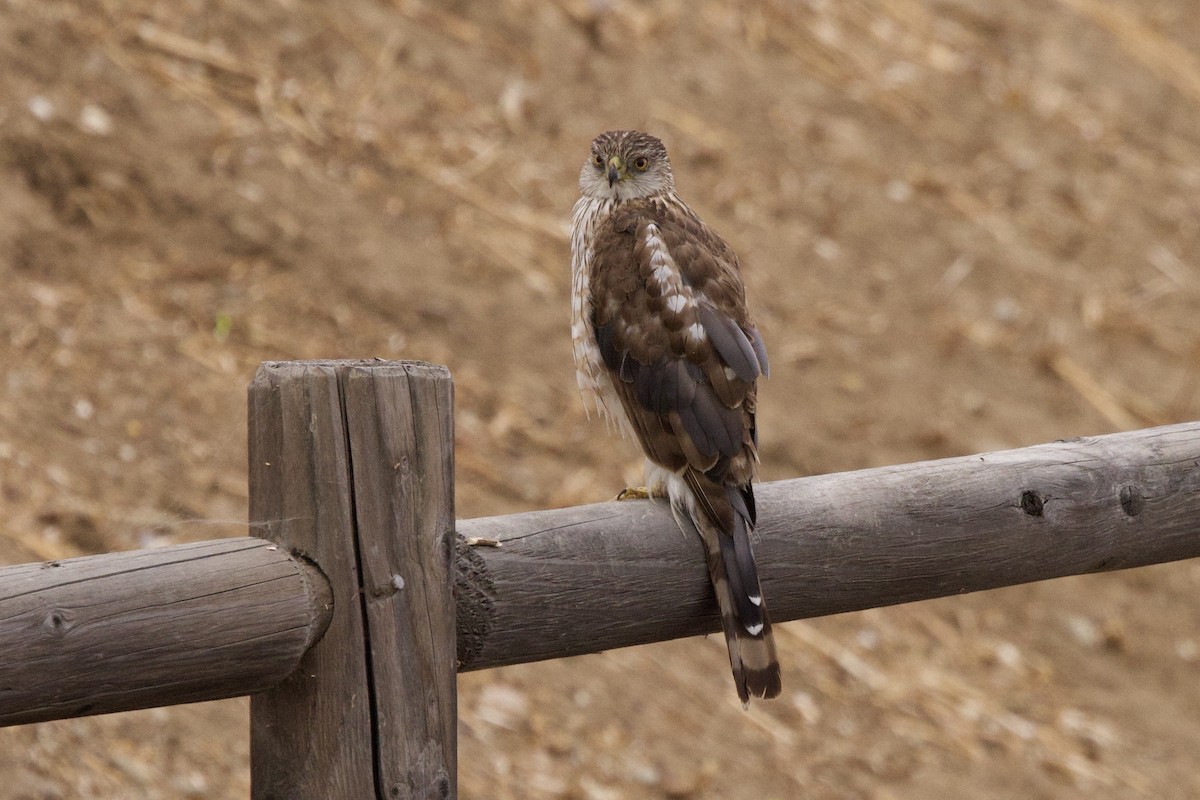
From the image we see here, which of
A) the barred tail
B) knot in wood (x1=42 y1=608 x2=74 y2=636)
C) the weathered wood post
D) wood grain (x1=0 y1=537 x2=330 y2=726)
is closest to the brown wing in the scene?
the barred tail

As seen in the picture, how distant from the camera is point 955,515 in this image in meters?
2.59

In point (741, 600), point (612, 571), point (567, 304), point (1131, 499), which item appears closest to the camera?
point (612, 571)

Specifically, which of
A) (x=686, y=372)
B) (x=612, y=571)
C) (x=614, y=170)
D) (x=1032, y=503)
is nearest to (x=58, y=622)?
(x=612, y=571)

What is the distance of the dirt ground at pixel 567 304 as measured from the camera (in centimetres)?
488

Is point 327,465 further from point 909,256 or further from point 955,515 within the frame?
point 909,256

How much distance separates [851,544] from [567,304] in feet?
13.0

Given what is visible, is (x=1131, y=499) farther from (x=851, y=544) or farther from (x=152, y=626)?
(x=152, y=626)

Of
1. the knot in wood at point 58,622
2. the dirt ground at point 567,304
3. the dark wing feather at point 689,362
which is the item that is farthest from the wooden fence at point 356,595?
the dirt ground at point 567,304

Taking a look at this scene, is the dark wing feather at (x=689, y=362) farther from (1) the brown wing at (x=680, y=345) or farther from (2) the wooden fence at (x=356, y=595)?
(2) the wooden fence at (x=356, y=595)

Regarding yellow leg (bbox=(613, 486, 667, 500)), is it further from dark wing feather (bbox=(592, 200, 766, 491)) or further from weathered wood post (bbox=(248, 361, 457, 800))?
weathered wood post (bbox=(248, 361, 457, 800))

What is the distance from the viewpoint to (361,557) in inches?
78.0

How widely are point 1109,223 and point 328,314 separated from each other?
16.1 feet

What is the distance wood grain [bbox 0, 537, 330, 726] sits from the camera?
1749mm

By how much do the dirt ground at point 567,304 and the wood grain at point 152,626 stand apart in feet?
7.21
